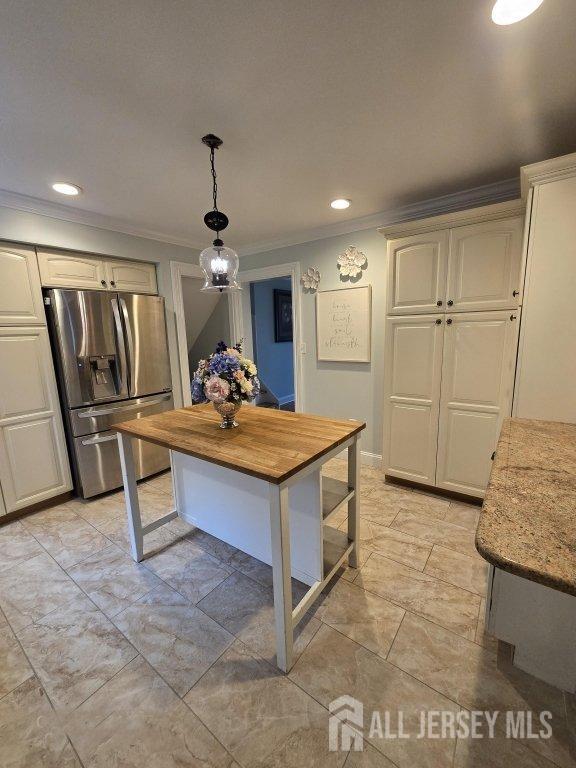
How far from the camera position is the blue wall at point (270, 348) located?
15.9ft

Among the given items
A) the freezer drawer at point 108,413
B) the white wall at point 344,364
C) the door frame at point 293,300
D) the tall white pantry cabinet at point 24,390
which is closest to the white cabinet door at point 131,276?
the tall white pantry cabinet at point 24,390

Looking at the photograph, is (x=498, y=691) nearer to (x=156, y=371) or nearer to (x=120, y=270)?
(x=156, y=371)

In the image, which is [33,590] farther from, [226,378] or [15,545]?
[226,378]

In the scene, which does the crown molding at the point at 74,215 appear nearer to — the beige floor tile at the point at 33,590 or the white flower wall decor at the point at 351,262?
the white flower wall decor at the point at 351,262

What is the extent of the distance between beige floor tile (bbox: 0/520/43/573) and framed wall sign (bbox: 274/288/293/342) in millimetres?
3847

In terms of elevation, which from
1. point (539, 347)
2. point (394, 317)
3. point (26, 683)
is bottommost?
point (26, 683)

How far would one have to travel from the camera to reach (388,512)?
2.39 meters

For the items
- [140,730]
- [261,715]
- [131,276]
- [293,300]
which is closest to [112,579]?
[140,730]

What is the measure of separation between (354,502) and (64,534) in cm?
205

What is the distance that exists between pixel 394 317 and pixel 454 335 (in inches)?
18.2

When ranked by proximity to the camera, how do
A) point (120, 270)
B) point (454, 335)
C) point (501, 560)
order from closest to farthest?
1. point (501, 560)
2. point (454, 335)
3. point (120, 270)

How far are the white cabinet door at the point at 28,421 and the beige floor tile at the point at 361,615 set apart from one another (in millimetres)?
2335

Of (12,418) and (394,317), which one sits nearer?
(12,418)

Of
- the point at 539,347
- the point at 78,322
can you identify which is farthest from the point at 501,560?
the point at 78,322
